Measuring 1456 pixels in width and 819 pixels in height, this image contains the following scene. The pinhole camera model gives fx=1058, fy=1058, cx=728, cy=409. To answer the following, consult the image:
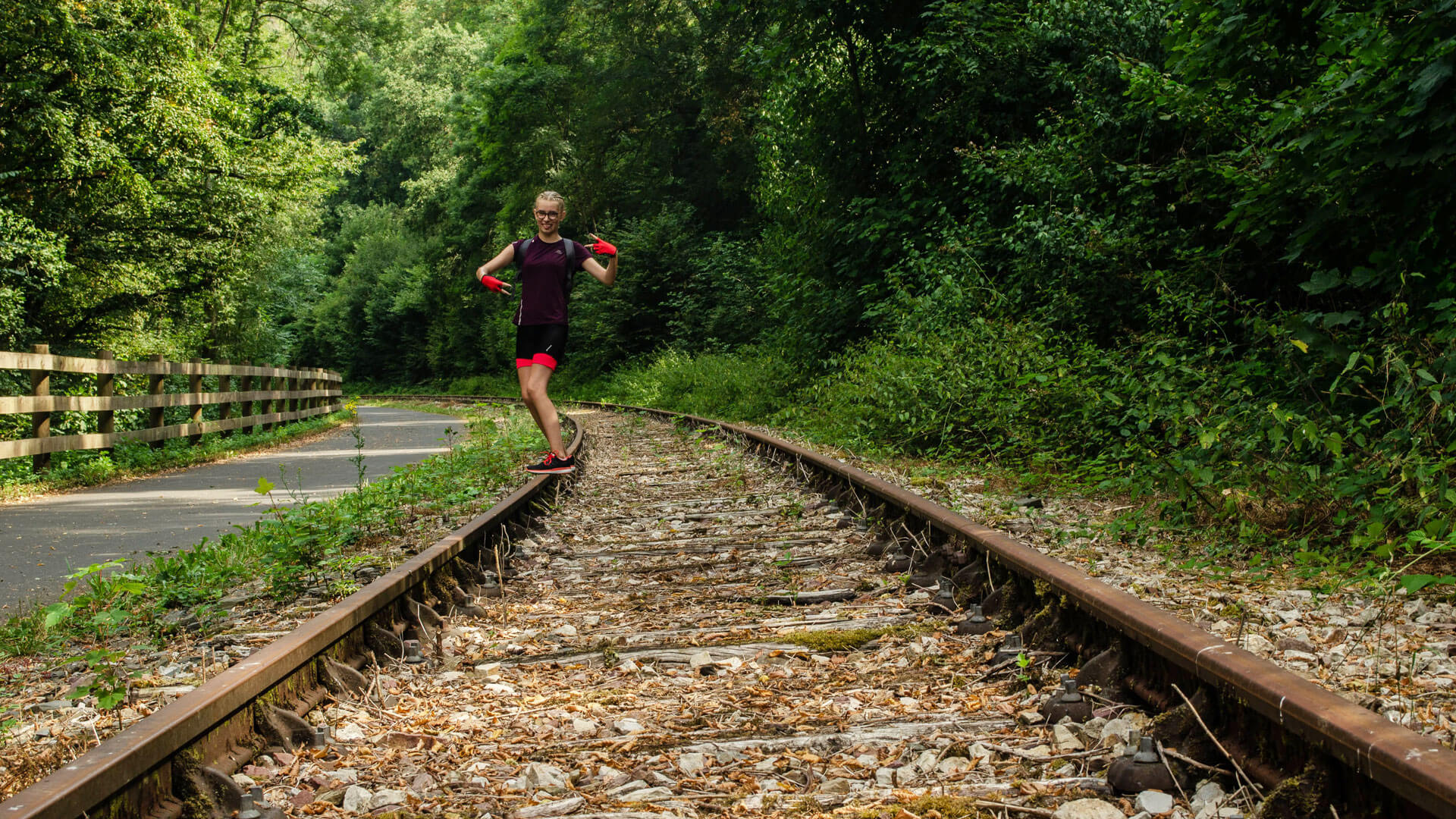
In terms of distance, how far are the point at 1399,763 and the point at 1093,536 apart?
3.53 m

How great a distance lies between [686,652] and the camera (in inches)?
148

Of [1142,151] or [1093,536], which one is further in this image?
[1142,151]

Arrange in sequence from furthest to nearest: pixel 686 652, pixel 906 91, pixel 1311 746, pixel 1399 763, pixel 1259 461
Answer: pixel 906 91, pixel 1259 461, pixel 686 652, pixel 1311 746, pixel 1399 763

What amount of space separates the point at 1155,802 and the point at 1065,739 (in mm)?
420

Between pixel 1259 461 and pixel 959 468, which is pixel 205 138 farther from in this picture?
pixel 1259 461

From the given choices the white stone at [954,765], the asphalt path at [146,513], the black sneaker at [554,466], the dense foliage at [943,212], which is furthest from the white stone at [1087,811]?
the black sneaker at [554,466]

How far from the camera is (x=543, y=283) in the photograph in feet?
24.9

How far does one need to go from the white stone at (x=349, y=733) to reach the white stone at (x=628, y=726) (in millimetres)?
711

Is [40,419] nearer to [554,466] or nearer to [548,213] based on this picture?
[554,466]

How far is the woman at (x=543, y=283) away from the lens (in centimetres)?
739

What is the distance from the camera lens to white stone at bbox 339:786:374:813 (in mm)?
2469

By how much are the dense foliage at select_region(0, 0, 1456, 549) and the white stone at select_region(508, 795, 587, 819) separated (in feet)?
8.68

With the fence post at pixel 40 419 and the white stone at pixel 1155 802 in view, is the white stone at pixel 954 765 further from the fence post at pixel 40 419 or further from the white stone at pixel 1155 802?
the fence post at pixel 40 419

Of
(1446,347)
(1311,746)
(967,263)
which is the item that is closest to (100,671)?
(1311,746)
